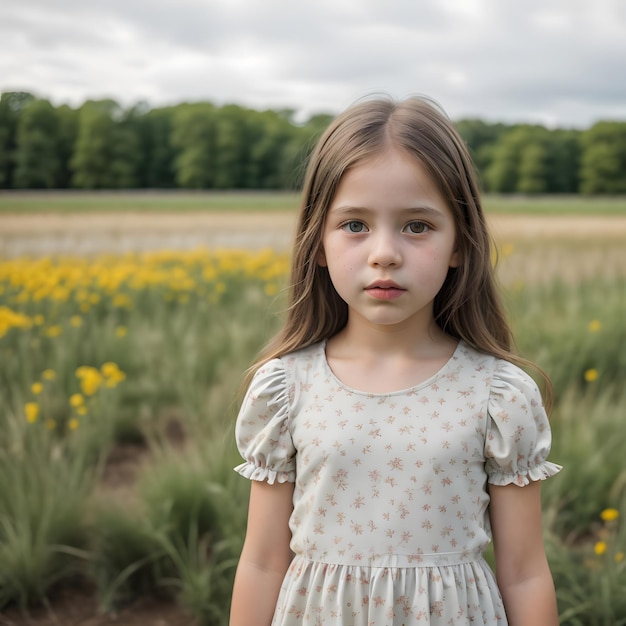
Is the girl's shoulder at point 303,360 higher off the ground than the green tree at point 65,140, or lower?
lower

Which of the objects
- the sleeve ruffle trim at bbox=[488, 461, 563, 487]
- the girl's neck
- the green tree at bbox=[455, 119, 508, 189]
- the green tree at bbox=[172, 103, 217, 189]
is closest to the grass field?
the green tree at bbox=[172, 103, 217, 189]

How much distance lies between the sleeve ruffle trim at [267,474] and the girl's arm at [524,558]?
1.20 ft

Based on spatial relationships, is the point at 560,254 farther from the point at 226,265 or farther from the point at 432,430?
the point at 432,430

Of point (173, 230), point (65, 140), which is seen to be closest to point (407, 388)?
point (65, 140)

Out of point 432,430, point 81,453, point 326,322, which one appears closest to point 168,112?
point 81,453

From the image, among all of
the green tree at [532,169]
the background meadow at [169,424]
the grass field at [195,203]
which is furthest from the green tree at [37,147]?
the green tree at [532,169]

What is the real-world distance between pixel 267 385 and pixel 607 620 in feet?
4.12

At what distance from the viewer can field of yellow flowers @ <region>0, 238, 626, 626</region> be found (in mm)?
2379

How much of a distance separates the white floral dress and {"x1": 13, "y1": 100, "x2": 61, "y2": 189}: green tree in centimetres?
285

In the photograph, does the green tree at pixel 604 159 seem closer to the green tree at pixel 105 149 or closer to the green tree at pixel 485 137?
the green tree at pixel 485 137

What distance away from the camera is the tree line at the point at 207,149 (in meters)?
3.81

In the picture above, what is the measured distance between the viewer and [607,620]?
2061mm

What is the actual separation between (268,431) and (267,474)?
8cm

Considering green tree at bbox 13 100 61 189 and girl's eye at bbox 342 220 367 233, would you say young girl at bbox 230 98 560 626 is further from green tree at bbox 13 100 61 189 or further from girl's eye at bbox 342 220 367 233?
green tree at bbox 13 100 61 189
